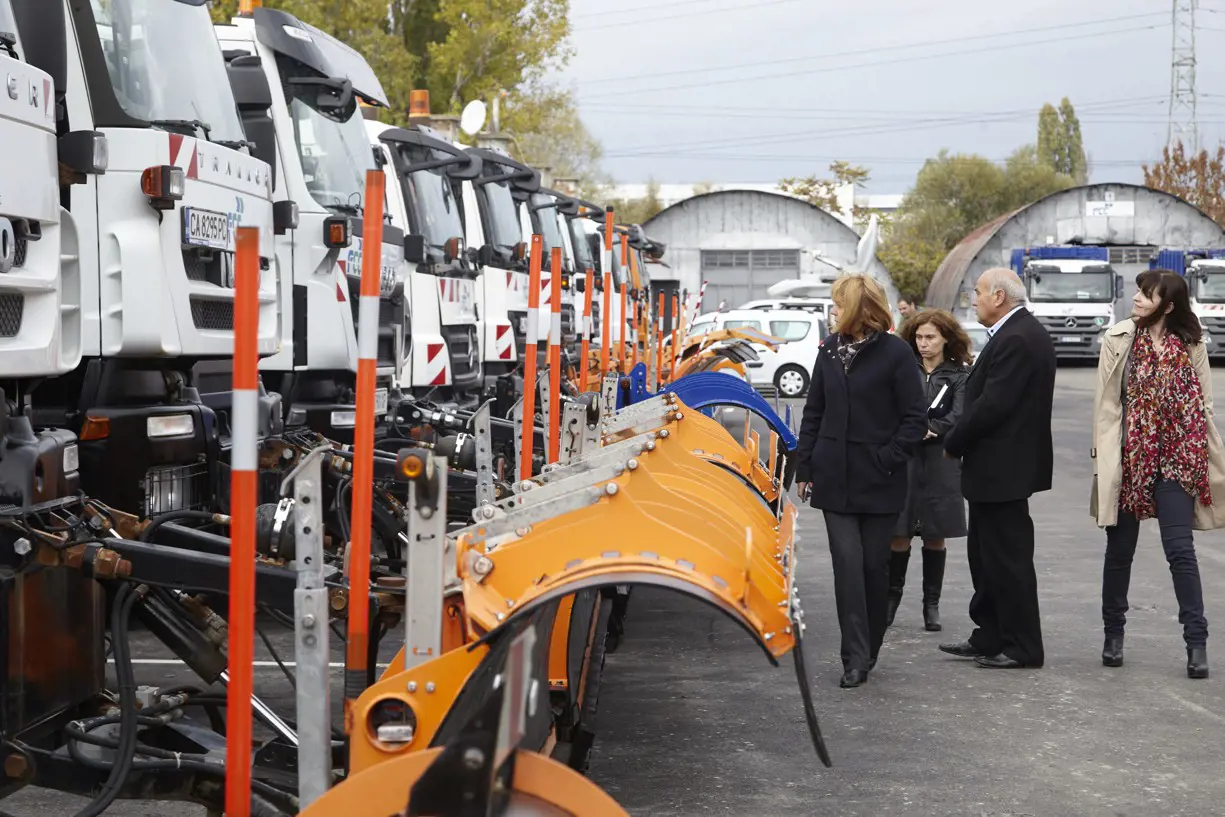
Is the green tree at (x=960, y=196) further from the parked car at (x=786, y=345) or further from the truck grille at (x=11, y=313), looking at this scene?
the truck grille at (x=11, y=313)

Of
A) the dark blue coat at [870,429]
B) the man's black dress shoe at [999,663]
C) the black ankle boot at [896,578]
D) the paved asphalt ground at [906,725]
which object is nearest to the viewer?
the paved asphalt ground at [906,725]

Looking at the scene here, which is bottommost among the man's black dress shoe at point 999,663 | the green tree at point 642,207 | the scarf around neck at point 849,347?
the man's black dress shoe at point 999,663

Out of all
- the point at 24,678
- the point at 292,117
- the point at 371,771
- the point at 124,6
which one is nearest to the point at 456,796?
the point at 371,771

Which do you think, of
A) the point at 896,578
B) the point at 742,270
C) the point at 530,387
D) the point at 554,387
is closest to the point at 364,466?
the point at 530,387

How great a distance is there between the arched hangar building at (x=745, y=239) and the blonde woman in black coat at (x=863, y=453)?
5714 cm

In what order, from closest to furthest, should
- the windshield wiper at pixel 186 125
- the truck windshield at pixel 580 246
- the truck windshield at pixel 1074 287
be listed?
the windshield wiper at pixel 186 125, the truck windshield at pixel 580 246, the truck windshield at pixel 1074 287

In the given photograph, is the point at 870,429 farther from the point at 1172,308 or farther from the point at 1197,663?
the point at 1197,663

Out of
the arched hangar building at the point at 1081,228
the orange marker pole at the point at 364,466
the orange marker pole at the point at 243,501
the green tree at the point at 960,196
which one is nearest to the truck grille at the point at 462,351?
the orange marker pole at the point at 364,466

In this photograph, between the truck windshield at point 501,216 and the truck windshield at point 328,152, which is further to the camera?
the truck windshield at point 501,216

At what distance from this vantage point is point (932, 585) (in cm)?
919

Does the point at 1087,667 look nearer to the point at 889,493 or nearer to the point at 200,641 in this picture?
the point at 889,493

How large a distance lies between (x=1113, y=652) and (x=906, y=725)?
1.63 meters

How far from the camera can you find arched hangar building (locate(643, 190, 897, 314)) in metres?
64.9

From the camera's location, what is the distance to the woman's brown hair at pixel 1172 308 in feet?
26.1
